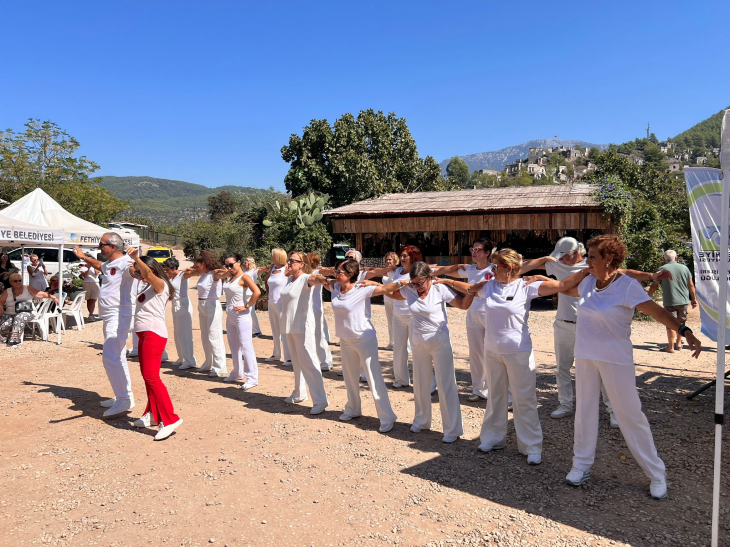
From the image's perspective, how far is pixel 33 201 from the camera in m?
10.9

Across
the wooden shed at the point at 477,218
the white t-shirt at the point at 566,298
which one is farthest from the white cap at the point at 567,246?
the wooden shed at the point at 477,218

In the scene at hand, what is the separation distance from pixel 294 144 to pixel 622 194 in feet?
69.7

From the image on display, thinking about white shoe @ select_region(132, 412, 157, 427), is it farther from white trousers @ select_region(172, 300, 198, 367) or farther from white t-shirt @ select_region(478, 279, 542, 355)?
white t-shirt @ select_region(478, 279, 542, 355)

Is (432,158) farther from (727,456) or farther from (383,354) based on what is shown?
(727,456)

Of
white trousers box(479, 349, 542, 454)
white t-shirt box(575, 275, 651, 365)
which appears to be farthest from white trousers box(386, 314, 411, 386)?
white t-shirt box(575, 275, 651, 365)

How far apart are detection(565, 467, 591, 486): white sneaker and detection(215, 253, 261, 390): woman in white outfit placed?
439cm

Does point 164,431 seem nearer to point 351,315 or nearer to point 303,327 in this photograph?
point 303,327

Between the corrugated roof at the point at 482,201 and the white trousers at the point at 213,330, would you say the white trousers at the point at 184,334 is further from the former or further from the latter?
the corrugated roof at the point at 482,201

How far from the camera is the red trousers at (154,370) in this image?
5203 mm

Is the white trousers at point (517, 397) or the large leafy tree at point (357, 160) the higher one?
the large leafy tree at point (357, 160)

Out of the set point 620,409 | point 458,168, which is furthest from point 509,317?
point 458,168

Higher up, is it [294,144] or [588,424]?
[294,144]

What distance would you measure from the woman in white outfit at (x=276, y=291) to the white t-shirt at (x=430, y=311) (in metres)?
3.07

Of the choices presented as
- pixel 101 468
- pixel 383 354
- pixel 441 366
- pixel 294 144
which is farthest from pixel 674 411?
pixel 294 144
